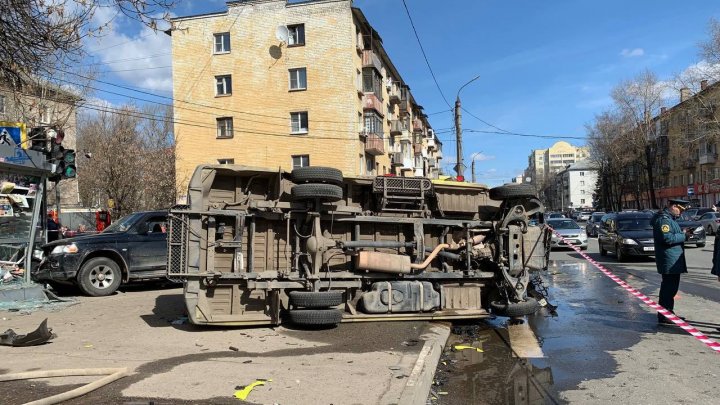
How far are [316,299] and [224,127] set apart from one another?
3238cm

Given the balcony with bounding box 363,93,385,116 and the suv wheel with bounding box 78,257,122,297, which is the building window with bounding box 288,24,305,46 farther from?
the suv wheel with bounding box 78,257,122,297

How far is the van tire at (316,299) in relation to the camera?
6770mm

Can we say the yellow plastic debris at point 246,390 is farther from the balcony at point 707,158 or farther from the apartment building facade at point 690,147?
the balcony at point 707,158

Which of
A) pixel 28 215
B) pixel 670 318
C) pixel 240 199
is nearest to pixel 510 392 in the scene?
pixel 670 318

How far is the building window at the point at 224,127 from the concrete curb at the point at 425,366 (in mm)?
32010

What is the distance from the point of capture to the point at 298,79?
36.1 m

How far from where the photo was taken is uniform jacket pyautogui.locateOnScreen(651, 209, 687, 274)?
7.71 m

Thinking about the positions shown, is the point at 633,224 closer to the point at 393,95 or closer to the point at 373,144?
the point at 373,144

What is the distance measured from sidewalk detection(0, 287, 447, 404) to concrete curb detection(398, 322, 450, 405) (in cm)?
2

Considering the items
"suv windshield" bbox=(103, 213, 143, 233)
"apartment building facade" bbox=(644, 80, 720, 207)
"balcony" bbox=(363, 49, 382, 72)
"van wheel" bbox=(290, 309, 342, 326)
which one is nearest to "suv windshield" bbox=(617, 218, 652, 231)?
"van wheel" bbox=(290, 309, 342, 326)

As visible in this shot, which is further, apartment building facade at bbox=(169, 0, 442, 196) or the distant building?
the distant building

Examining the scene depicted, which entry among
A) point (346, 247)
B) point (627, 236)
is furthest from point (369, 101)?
point (346, 247)

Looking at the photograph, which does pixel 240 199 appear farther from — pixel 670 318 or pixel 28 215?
pixel 670 318

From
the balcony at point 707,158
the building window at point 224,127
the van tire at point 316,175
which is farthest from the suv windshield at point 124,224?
the balcony at point 707,158
